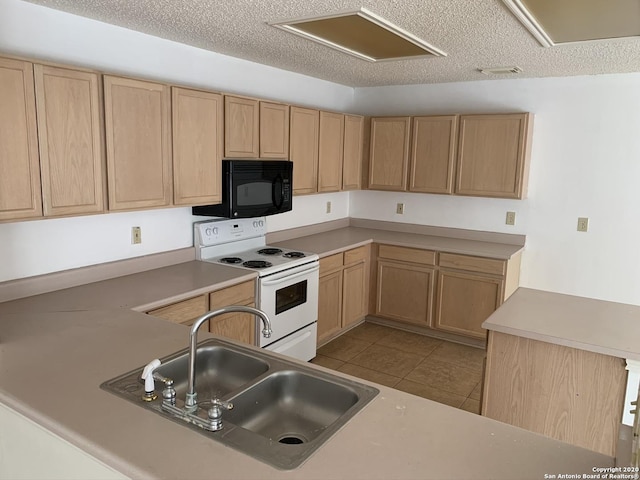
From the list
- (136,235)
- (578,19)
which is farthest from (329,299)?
(578,19)

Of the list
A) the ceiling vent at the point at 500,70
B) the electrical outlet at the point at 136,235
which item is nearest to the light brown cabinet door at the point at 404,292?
the ceiling vent at the point at 500,70

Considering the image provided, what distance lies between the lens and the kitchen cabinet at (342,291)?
399 cm

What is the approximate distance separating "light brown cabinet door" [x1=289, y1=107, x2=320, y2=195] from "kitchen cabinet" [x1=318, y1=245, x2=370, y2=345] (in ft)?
2.16

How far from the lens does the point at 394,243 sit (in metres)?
4.46

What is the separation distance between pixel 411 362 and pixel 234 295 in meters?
1.76

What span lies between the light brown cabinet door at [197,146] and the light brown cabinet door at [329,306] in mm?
1274

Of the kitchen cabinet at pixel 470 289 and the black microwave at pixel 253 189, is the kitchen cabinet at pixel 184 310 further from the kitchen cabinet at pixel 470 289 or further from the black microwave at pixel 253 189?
the kitchen cabinet at pixel 470 289

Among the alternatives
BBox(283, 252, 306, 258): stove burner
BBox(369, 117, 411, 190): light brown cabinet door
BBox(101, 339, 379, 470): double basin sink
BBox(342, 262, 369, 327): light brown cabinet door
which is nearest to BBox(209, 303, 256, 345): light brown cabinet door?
BBox(283, 252, 306, 258): stove burner

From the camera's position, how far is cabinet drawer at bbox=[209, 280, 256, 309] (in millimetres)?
2816

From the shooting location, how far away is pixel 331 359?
391 centimetres

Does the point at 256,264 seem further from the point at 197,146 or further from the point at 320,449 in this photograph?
the point at 320,449

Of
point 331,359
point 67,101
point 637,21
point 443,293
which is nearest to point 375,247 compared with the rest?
point 443,293

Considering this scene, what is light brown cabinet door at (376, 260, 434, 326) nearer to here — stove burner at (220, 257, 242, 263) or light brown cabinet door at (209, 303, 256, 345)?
stove burner at (220, 257, 242, 263)

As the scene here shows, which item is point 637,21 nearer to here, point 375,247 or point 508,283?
point 508,283
